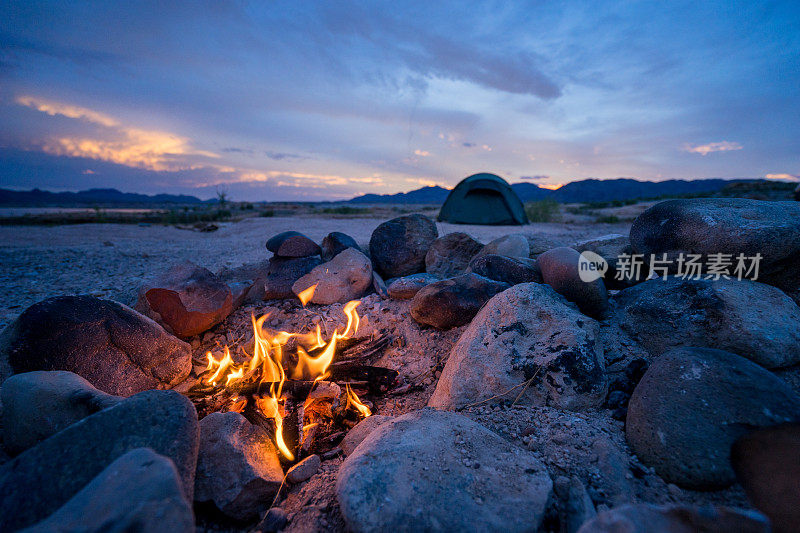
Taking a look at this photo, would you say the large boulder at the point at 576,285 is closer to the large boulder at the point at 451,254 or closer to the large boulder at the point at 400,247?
the large boulder at the point at 451,254

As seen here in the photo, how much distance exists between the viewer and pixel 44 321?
249cm

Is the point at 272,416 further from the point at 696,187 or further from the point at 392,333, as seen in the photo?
the point at 696,187

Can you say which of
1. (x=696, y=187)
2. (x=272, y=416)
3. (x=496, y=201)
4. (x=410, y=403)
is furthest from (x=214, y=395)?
(x=696, y=187)

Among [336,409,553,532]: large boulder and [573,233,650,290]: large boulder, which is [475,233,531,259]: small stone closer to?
[573,233,650,290]: large boulder

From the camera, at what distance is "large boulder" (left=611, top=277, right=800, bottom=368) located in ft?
7.60

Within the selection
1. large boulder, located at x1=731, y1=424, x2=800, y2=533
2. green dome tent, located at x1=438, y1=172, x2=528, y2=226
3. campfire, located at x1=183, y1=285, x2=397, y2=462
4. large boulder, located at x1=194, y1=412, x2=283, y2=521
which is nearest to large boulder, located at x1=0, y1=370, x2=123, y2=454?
large boulder, located at x1=194, y1=412, x2=283, y2=521

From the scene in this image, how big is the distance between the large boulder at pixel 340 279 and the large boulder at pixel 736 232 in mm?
3215

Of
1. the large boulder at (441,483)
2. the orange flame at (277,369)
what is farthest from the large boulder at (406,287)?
the large boulder at (441,483)

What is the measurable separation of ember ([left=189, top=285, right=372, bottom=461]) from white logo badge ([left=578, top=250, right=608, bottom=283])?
2.31 meters

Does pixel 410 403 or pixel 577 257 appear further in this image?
pixel 577 257

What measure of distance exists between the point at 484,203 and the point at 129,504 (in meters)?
14.1

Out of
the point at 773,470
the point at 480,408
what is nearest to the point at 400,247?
the point at 480,408

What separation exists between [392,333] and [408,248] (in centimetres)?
187

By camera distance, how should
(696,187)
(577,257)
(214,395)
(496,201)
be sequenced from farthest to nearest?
1. (696,187)
2. (496,201)
3. (577,257)
4. (214,395)
